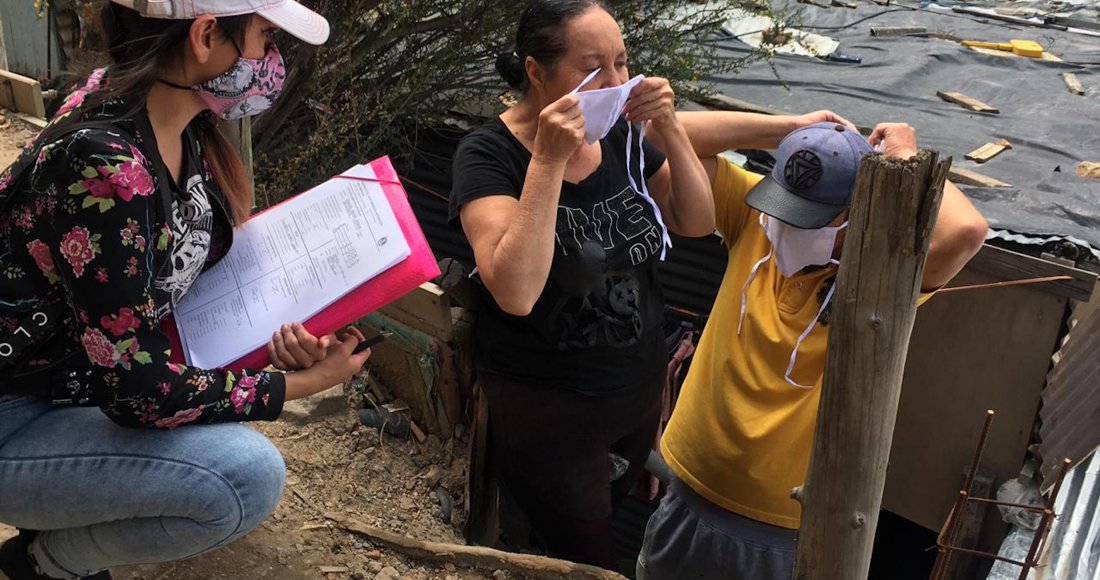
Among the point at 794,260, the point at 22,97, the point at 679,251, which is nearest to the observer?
the point at 794,260

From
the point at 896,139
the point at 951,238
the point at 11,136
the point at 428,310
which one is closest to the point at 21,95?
the point at 11,136

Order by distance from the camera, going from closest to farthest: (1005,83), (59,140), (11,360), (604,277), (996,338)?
(59,140) < (11,360) < (604,277) < (996,338) < (1005,83)

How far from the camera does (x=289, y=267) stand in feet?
7.16

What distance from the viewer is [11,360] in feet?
6.06

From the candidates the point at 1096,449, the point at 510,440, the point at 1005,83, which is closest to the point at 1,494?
the point at 510,440

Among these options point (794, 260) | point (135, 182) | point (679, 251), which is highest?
point (135, 182)

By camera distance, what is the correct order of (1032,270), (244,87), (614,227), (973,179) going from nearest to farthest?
(244,87) → (614,227) → (1032,270) → (973,179)

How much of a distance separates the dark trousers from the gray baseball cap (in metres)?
0.77

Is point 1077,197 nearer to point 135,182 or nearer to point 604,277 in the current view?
point 604,277

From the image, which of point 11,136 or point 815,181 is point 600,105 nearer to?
point 815,181

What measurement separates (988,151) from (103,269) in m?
4.84

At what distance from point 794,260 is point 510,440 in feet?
3.61

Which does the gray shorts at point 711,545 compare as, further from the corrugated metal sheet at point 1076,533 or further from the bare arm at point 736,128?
the corrugated metal sheet at point 1076,533

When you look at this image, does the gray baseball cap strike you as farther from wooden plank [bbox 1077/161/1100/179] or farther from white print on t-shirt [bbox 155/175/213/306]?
wooden plank [bbox 1077/161/1100/179]
